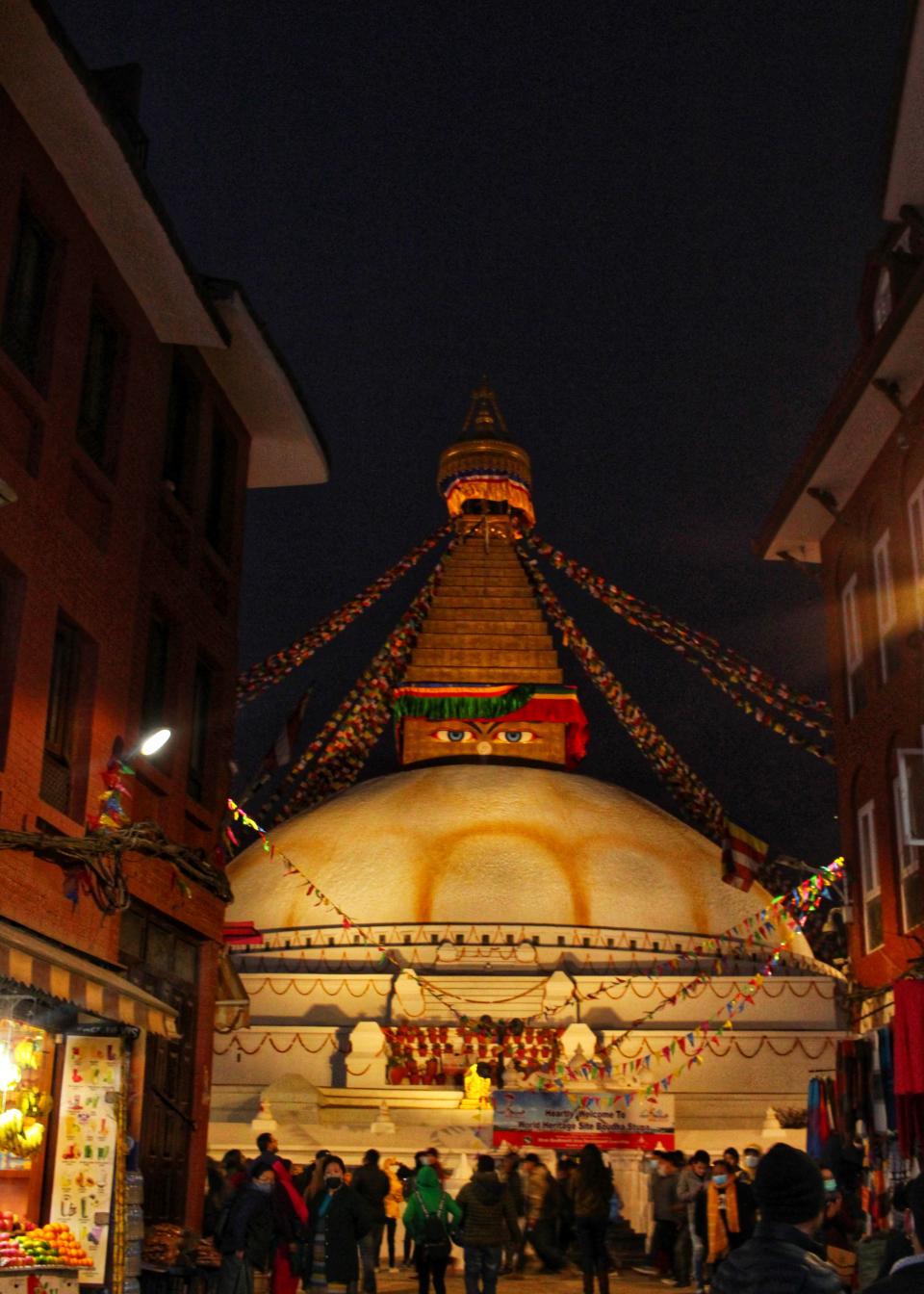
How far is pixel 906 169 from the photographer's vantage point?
18.9 meters

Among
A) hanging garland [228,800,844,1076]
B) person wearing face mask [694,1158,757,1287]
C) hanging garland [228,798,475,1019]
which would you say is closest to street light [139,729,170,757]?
person wearing face mask [694,1158,757,1287]

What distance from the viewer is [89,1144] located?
525 inches

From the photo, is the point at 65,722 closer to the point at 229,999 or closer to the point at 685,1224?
the point at 229,999

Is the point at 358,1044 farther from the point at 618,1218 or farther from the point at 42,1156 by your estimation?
the point at 42,1156

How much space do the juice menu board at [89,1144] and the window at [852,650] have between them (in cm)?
1338

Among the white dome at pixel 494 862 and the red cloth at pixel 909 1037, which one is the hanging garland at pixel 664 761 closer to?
the white dome at pixel 494 862

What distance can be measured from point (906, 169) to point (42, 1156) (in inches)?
577

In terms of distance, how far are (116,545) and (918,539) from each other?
10179mm

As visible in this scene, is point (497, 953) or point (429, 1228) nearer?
point (429, 1228)

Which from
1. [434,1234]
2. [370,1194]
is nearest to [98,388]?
[370,1194]

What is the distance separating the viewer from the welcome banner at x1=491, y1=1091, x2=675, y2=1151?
77.5 ft

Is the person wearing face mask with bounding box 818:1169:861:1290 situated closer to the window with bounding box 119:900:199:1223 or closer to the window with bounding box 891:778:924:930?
the window with bounding box 891:778:924:930

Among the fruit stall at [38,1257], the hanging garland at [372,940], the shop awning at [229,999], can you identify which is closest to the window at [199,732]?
the shop awning at [229,999]

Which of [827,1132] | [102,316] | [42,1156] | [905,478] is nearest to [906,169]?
[905,478]
